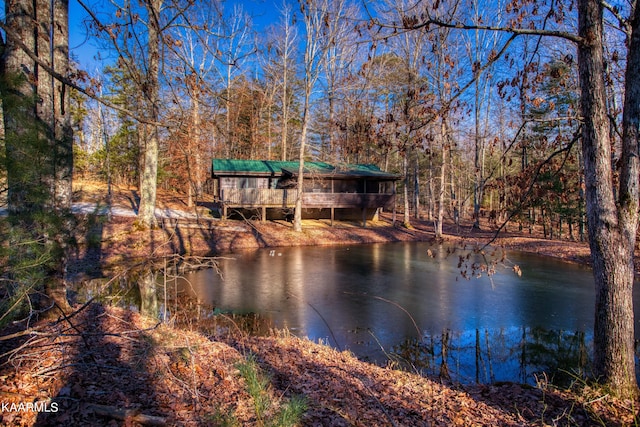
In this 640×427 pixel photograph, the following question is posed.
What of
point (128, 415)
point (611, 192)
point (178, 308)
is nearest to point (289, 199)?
point (178, 308)

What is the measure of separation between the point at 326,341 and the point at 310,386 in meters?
2.74

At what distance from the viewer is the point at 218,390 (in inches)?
155

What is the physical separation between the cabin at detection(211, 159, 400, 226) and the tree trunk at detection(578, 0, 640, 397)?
734 inches

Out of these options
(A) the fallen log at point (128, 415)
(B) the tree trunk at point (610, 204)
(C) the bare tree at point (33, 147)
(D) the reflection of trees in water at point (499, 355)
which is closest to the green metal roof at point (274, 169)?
(D) the reflection of trees in water at point (499, 355)

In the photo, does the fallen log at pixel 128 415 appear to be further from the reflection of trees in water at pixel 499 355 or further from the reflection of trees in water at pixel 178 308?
the reflection of trees in water at pixel 499 355

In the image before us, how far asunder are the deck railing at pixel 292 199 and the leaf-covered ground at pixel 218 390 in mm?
17935

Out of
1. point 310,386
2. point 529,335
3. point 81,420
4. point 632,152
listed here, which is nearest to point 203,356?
point 310,386

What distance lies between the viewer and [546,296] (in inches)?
434

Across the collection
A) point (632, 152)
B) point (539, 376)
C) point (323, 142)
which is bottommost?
point (539, 376)

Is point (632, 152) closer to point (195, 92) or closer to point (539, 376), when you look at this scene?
point (539, 376)

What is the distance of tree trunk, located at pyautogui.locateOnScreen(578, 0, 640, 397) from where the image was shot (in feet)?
15.0

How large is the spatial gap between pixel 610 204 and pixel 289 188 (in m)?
22.7

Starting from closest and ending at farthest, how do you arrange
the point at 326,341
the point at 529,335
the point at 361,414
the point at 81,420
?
1. the point at 81,420
2. the point at 361,414
3. the point at 326,341
4. the point at 529,335

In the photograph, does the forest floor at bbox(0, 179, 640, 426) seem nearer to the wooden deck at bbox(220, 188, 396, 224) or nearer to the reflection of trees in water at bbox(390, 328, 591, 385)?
the reflection of trees in water at bbox(390, 328, 591, 385)
